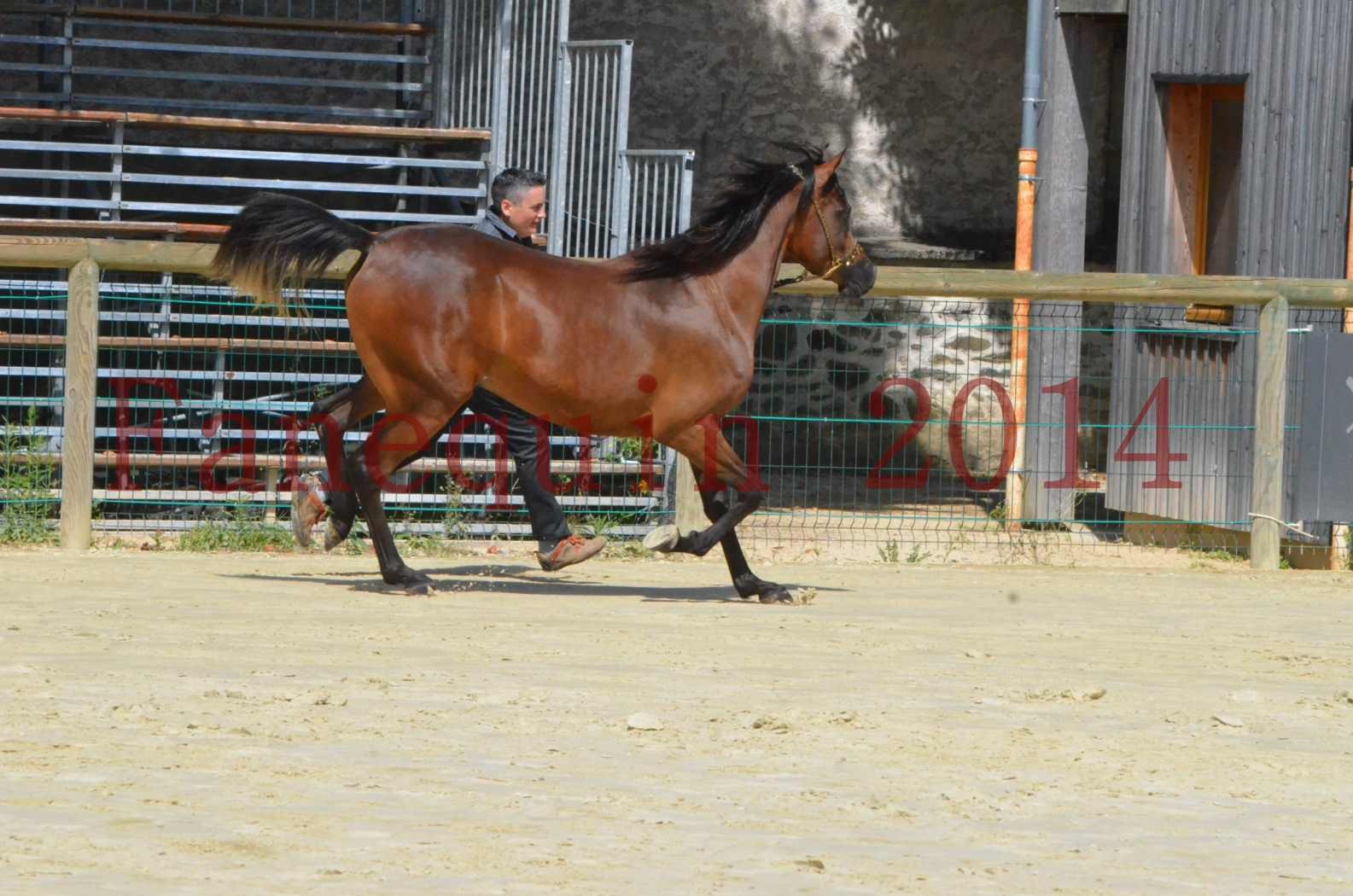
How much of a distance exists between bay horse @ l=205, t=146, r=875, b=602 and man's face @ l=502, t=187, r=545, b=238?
0.78 metres

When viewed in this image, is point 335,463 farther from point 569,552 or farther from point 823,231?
point 823,231

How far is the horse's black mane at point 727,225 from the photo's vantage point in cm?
841

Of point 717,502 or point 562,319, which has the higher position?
point 562,319

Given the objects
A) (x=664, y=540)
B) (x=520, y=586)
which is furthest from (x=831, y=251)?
(x=520, y=586)

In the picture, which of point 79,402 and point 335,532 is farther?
point 79,402

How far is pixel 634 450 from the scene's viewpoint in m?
11.5

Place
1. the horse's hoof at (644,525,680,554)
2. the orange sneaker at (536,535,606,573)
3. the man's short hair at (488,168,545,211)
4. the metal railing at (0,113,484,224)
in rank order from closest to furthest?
the horse's hoof at (644,525,680,554)
the orange sneaker at (536,535,606,573)
the man's short hair at (488,168,545,211)
the metal railing at (0,113,484,224)

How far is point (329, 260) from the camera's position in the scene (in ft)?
26.6

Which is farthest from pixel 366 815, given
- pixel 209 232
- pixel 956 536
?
pixel 209 232

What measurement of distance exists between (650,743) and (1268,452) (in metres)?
6.19

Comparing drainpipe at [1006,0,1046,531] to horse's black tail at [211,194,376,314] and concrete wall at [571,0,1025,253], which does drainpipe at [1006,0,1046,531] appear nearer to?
concrete wall at [571,0,1025,253]

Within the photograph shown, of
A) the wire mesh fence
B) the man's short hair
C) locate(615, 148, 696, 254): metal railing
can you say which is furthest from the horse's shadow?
locate(615, 148, 696, 254): metal railing

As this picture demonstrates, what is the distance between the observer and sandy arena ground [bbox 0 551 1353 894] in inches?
169

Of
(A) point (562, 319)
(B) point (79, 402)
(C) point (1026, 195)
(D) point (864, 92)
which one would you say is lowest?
(B) point (79, 402)
